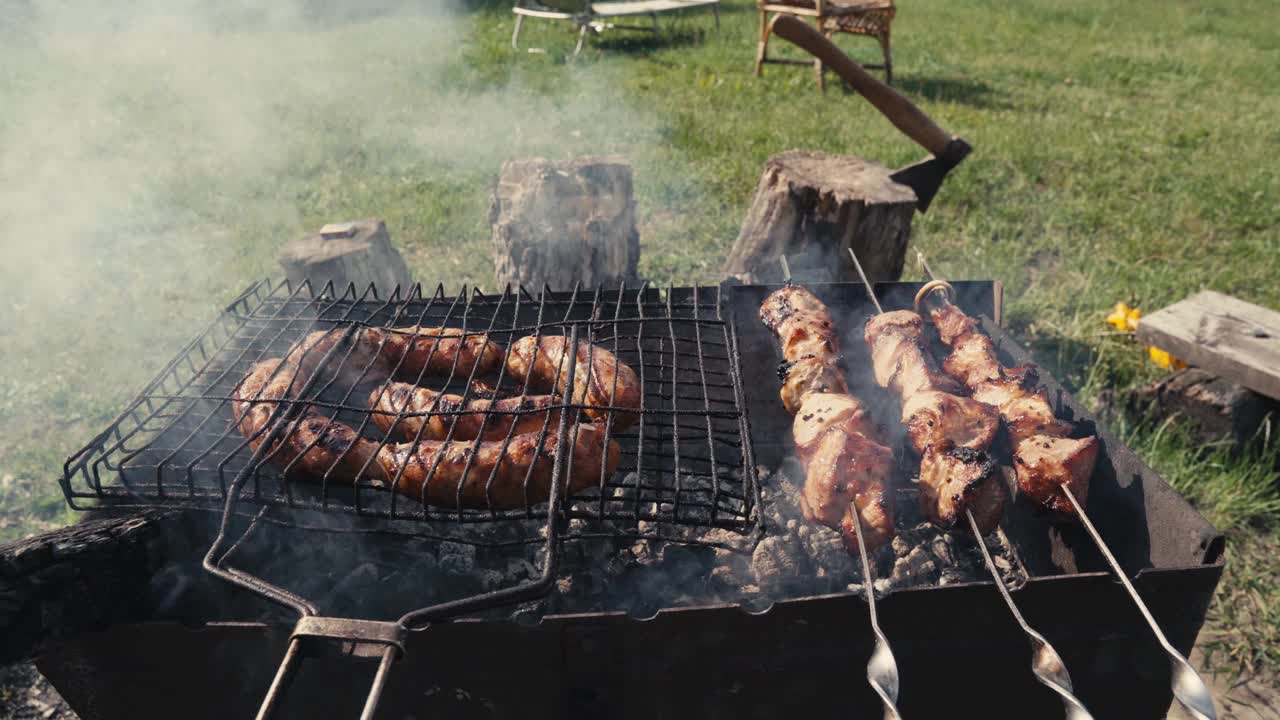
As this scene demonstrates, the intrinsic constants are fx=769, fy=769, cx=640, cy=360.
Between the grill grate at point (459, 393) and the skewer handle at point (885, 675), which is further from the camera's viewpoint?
the grill grate at point (459, 393)

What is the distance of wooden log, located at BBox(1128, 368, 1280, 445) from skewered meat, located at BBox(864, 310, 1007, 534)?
5.68ft

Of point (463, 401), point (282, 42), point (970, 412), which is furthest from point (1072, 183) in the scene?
point (282, 42)

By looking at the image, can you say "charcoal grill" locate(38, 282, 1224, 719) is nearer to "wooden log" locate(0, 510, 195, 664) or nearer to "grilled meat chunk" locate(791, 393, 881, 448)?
"wooden log" locate(0, 510, 195, 664)

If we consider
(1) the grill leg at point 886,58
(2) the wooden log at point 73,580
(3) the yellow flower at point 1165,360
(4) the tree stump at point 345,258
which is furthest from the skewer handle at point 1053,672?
(1) the grill leg at point 886,58

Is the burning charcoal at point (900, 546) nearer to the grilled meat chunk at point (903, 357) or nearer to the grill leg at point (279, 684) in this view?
the grilled meat chunk at point (903, 357)

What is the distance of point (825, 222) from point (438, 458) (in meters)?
2.72

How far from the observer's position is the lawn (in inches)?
178

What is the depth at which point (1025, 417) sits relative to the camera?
2.49 m

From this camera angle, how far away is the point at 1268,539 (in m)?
3.31

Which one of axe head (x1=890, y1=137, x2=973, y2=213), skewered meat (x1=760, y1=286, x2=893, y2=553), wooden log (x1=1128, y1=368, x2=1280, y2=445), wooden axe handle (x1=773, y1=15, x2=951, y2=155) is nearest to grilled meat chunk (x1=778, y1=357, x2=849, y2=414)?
skewered meat (x1=760, y1=286, x2=893, y2=553)

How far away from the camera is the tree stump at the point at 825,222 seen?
13.1 feet

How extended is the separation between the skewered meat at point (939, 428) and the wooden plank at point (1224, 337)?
1.60 m

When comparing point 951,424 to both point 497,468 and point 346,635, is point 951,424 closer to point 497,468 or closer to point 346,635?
point 497,468

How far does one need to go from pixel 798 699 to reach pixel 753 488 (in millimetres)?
547
